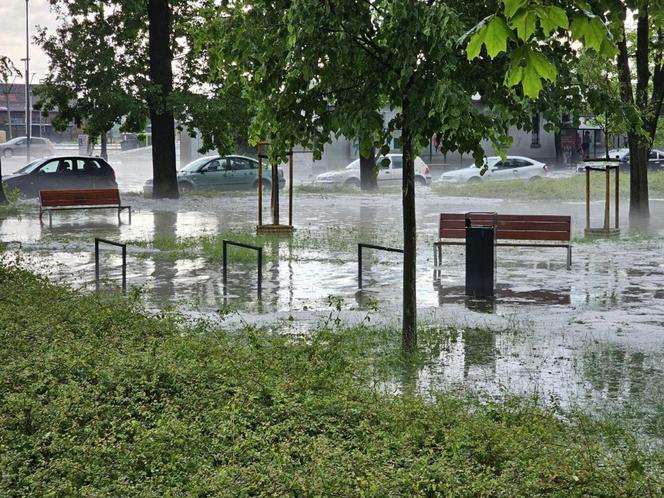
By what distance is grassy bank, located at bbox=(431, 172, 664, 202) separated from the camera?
36.5 m

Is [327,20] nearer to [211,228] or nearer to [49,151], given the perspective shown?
[211,228]

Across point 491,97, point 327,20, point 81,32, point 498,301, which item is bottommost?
point 498,301

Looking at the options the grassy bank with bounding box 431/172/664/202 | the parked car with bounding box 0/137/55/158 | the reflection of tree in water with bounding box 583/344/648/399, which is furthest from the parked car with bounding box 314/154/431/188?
the parked car with bounding box 0/137/55/158

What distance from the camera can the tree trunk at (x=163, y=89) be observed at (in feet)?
111

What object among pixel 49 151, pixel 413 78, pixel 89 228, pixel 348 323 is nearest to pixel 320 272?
pixel 348 323

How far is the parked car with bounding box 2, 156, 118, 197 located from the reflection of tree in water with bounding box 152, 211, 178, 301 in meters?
8.08

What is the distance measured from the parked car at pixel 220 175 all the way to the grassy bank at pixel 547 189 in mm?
7089

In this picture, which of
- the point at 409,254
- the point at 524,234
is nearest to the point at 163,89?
the point at 524,234

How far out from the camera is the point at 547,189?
37.8m

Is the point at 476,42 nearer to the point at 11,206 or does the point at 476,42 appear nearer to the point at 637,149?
the point at 637,149

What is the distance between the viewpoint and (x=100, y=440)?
257 inches

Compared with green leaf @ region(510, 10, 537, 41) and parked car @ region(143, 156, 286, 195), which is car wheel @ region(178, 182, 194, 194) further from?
green leaf @ region(510, 10, 537, 41)

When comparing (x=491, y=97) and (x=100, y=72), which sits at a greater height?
(x=100, y=72)

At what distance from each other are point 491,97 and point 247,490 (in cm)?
532
